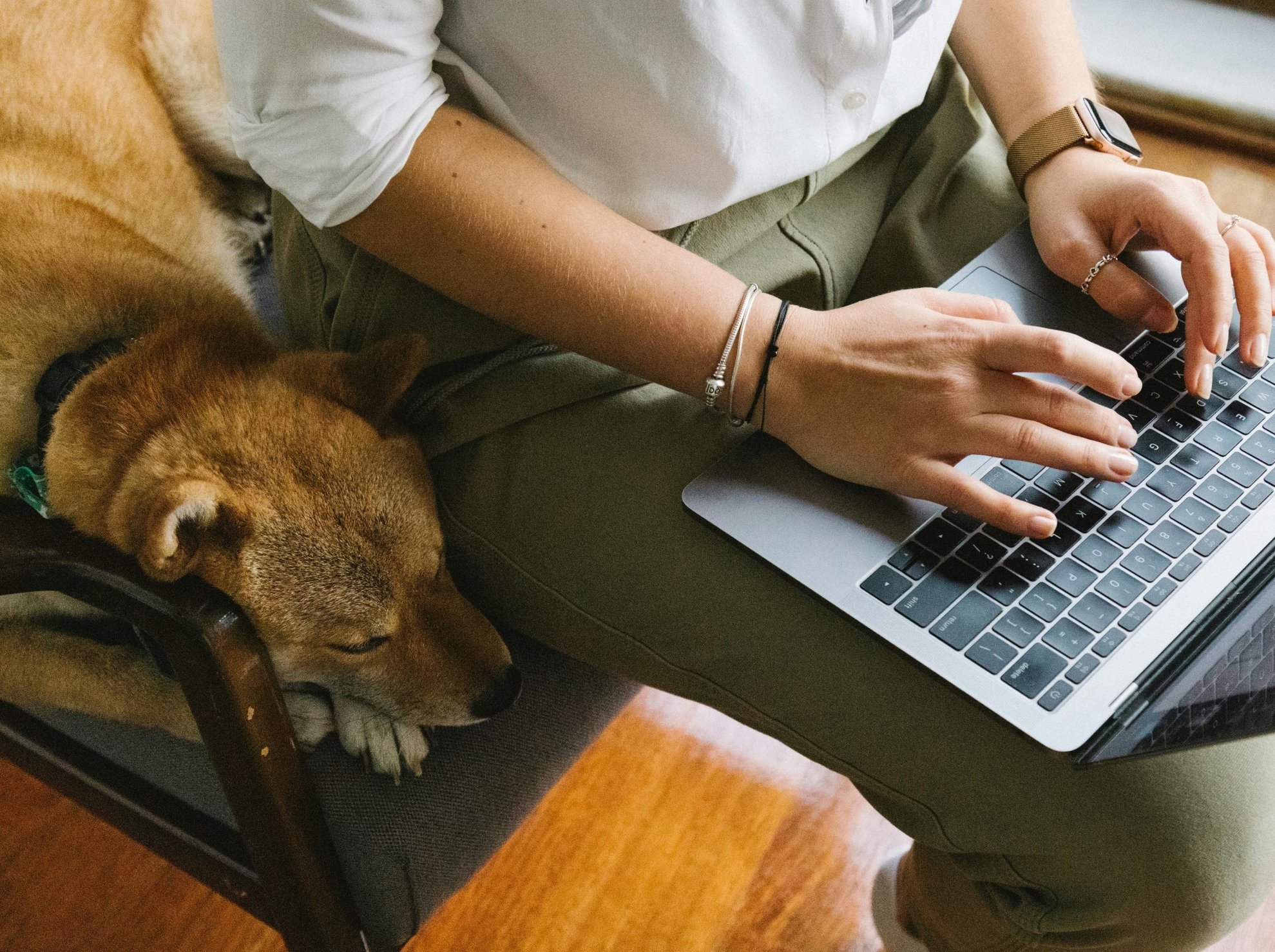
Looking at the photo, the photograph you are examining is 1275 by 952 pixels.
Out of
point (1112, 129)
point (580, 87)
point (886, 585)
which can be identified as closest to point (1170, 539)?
point (886, 585)

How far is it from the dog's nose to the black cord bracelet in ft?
1.17

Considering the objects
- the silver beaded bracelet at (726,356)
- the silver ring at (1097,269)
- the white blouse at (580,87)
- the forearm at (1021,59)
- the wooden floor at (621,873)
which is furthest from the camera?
the wooden floor at (621,873)

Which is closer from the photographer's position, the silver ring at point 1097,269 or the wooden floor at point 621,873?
the silver ring at point 1097,269

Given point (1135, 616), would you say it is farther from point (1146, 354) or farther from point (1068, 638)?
point (1146, 354)

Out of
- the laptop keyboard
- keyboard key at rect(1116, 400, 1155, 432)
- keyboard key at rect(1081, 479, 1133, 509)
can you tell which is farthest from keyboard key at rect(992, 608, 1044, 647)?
keyboard key at rect(1116, 400, 1155, 432)

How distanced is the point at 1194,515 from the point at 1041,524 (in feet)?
0.53

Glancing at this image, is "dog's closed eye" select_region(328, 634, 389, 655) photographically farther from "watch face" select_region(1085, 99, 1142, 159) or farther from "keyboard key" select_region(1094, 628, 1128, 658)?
"watch face" select_region(1085, 99, 1142, 159)

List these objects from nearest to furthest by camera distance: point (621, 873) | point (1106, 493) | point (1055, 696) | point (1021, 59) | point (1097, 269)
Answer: point (1055, 696) → point (1106, 493) → point (1097, 269) → point (1021, 59) → point (621, 873)

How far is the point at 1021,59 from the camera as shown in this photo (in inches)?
39.3

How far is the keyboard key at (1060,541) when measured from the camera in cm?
75

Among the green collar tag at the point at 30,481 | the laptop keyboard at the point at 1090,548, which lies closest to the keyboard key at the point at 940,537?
the laptop keyboard at the point at 1090,548

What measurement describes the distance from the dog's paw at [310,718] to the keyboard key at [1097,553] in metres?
0.68

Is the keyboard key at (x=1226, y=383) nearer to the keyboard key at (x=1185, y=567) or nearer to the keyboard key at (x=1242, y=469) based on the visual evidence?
the keyboard key at (x=1242, y=469)

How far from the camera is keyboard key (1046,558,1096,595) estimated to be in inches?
29.0
